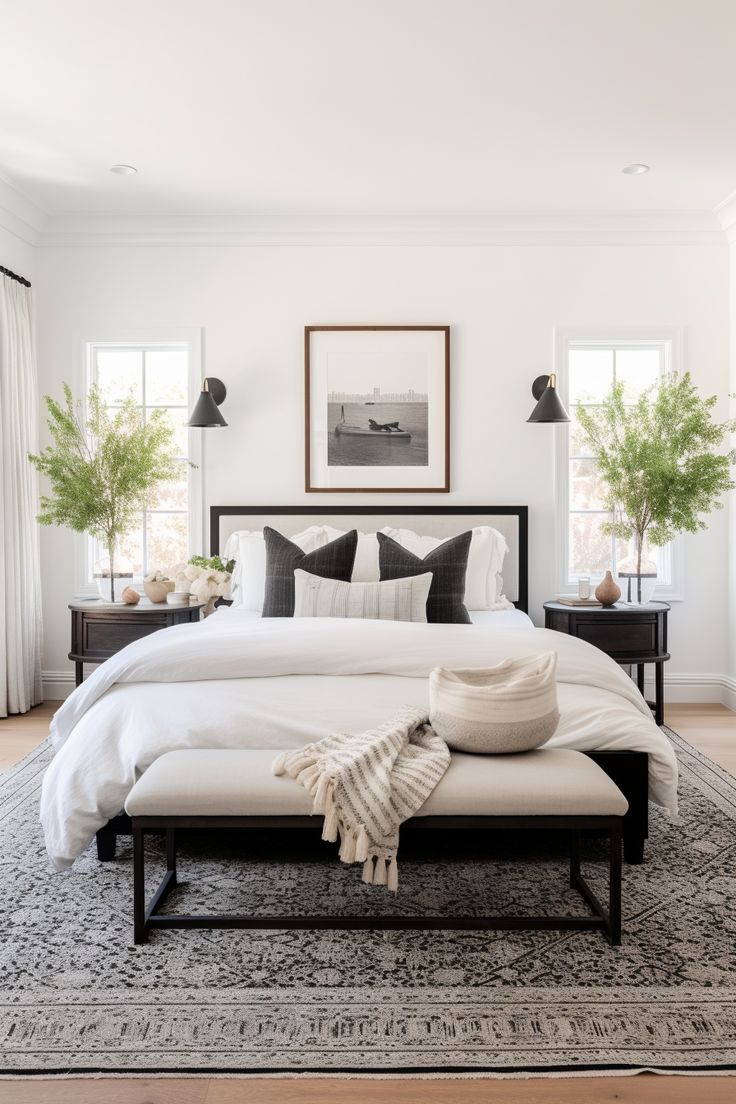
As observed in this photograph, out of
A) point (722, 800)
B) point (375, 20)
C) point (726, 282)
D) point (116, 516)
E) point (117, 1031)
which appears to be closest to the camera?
point (117, 1031)

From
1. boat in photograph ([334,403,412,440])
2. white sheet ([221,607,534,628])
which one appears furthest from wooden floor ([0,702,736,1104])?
boat in photograph ([334,403,412,440])

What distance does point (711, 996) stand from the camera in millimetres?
2104

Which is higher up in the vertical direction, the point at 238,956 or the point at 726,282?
the point at 726,282

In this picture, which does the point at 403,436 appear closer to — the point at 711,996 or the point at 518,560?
the point at 518,560

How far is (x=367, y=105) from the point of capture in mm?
3809

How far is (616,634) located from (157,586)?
99.1 inches

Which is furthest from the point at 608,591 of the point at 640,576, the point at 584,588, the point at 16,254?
the point at 16,254

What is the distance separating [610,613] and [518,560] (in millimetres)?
763

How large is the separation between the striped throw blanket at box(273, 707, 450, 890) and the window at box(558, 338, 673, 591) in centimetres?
322

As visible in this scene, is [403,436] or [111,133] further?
[403,436]

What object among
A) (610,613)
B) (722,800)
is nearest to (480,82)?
(610,613)

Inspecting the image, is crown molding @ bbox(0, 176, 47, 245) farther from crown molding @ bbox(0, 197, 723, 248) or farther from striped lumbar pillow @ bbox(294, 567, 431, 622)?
striped lumbar pillow @ bbox(294, 567, 431, 622)

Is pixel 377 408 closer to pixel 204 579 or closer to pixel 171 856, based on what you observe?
pixel 204 579

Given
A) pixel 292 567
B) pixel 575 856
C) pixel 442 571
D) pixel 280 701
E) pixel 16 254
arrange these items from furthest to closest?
1. pixel 16 254
2. pixel 292 567
3. pixel 442 571
4. pixel 280 701
5. pixel 575 856
